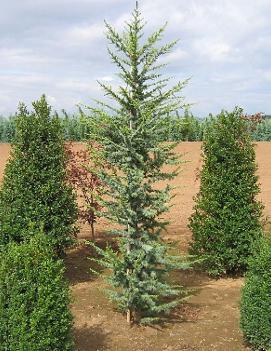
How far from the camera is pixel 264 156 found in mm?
40406

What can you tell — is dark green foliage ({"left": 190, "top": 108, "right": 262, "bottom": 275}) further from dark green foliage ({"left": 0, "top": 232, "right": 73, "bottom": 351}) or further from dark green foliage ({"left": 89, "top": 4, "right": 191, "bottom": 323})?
dark green foliage ({"left": 0, "top": 232, "right": 73, "bottom": 351})

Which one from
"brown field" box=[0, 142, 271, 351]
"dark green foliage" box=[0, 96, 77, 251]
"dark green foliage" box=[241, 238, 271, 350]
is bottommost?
"brown field" box=[0, 142, 271, 351]

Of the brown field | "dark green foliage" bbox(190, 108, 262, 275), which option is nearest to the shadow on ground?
the brown field

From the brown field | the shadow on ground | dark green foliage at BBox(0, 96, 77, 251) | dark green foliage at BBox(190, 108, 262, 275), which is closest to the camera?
the shadow on ground

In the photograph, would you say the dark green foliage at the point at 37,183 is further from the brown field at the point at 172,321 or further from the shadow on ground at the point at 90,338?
the shadow on ground at the point at 90,338

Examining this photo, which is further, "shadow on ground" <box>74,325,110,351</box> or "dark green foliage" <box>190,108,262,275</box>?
"dark green foliage" <box>190,108,262,275</box>

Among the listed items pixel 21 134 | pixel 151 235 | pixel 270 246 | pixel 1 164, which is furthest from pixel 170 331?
pixel 1 164

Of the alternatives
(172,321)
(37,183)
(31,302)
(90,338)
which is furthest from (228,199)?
(31,302)

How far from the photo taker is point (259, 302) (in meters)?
8.43

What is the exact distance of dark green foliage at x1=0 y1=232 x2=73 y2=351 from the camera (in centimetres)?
688

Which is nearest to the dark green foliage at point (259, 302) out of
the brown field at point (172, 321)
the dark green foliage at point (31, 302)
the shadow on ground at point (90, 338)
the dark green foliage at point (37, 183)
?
the brown field at point (172, 321)

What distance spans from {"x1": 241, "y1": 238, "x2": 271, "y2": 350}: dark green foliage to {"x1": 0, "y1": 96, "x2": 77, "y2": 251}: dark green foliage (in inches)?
178

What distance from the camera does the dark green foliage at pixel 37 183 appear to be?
36.7 feet

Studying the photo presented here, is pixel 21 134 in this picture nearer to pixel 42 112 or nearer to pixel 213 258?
pixel 42 112
